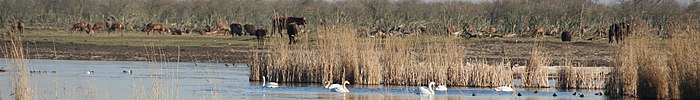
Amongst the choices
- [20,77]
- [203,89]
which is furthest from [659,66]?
[20,77]

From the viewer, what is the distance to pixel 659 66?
1864cm

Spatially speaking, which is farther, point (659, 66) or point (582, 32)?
point (582, 32)

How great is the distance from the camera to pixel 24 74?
14.4 metres

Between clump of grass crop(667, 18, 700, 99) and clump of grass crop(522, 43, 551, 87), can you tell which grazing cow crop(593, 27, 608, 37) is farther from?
clump of grass crop(667, 18, 700, 99)

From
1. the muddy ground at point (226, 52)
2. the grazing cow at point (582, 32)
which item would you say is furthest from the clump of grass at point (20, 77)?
the grazing cow at point (582, 32)

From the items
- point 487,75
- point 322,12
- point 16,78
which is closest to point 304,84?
point 487,75

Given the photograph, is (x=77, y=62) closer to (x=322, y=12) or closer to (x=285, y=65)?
(x=285, y=65)

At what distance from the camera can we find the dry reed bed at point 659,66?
1789 cm

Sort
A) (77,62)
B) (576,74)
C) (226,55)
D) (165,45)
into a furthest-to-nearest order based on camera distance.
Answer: (165,45), (226,55), (77,62), (576,74)

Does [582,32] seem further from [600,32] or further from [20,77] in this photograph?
[20,77]

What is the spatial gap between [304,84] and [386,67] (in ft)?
4.51

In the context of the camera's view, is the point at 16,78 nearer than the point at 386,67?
Yes

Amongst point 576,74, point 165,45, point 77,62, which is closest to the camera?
point 576,74

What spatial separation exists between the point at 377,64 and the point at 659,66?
597 centimetres
